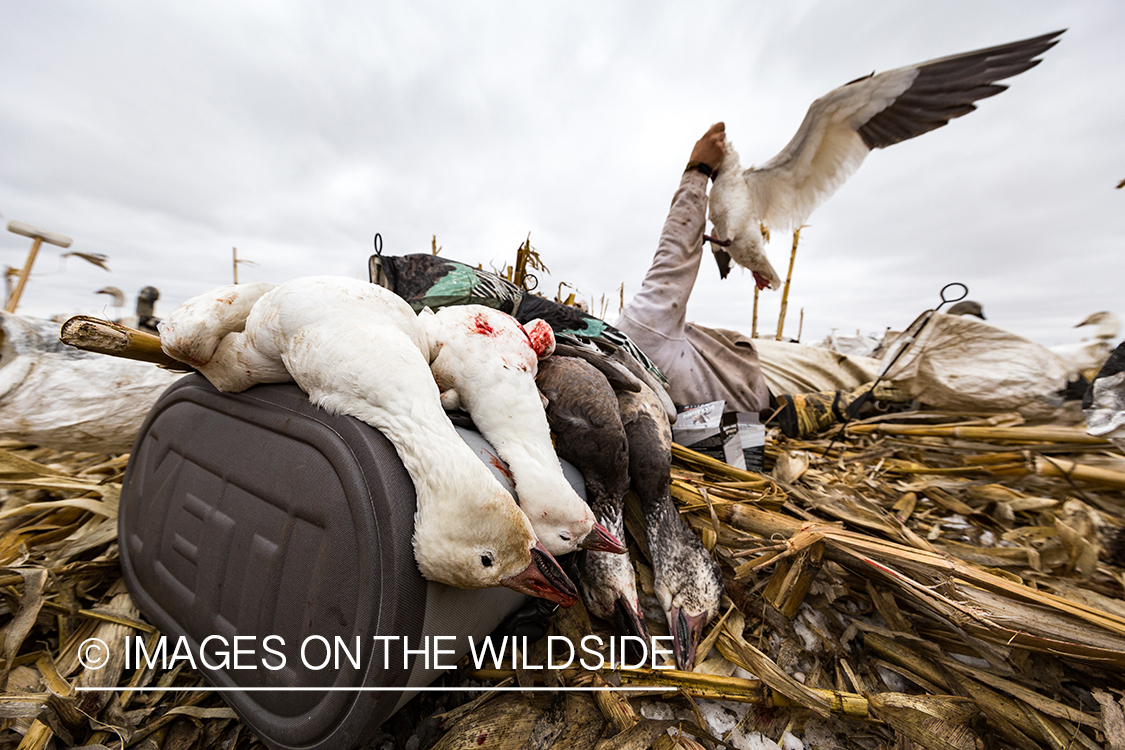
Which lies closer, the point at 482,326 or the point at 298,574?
the point at 298,574

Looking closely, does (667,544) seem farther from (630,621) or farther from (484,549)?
(484,549)

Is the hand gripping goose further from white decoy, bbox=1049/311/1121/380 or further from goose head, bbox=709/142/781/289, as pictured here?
white decoy, bbox=1049/311/1121/380

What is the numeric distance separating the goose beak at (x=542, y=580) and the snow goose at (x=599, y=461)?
15.8 inches

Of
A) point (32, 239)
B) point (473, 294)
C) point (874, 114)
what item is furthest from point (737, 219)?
point (32, 239)

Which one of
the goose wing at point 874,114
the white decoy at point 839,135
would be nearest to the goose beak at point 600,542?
the white decoy at point 839,135

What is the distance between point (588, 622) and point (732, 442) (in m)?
1.17

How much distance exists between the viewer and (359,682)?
2.28 ft

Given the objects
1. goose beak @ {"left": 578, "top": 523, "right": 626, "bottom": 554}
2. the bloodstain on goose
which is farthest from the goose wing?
goose beak @ {"left": 578, "top": 523, "right": 626, "bottom": 554}

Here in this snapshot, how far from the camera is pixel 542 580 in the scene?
82 centimetres

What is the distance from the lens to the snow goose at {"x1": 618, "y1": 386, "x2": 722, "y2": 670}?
1.18 meters

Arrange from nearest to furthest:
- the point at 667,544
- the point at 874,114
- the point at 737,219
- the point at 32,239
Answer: the point at 667,544 < the point at 874,114 < the point at 737,219 < the point at 32,239

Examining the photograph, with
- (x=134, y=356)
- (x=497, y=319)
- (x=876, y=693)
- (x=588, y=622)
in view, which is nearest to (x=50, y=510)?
(x=134, y=356)

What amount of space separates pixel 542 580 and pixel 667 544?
66 centimetres

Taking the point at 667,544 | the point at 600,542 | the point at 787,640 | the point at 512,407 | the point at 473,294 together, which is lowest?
the point at 787,640
